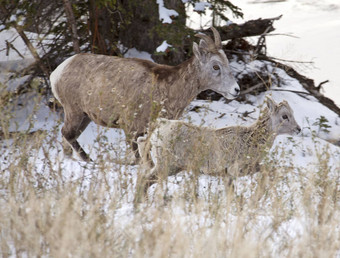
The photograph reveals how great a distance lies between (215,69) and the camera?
7441 mm

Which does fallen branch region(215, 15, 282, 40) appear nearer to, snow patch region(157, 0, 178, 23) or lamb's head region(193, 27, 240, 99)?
snow patch region(157, 0, 178, 23)

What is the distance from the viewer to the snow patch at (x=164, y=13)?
27.2ft

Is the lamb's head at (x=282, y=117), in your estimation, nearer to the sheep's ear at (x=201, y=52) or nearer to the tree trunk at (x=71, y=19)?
the sheep's ear at (x=201, y=52)

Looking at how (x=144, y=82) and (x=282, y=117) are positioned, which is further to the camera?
(x=144, y=82)

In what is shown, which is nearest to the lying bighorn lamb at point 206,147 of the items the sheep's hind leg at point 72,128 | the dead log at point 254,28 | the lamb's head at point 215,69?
the lamb's head at point 215,69

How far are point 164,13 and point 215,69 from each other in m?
1.46

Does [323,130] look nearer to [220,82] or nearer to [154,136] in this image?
[220,82]

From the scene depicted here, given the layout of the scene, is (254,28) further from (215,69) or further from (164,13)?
(215,69)

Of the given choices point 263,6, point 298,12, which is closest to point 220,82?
point 263,6

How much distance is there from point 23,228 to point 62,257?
0.52 m

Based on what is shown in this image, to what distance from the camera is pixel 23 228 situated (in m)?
3.82

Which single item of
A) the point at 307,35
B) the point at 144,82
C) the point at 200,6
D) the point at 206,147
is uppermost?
the point at 206,147

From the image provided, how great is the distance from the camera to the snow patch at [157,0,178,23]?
829cm

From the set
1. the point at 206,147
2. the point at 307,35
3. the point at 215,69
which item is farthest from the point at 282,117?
the point at 307,35
